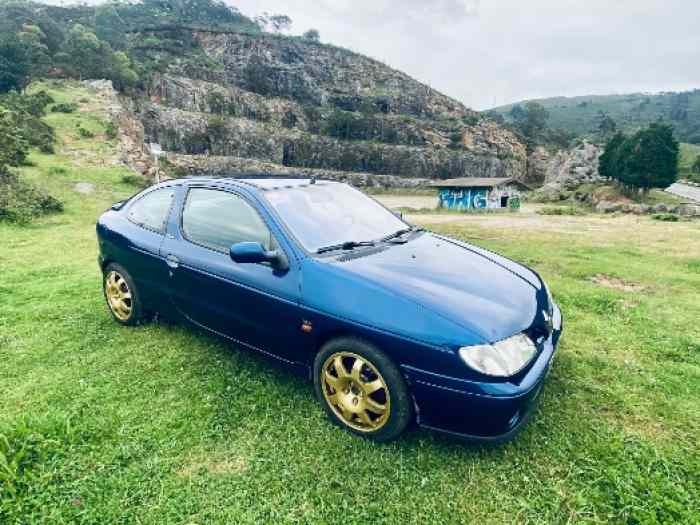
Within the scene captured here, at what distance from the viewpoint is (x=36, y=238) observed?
31.4 ft

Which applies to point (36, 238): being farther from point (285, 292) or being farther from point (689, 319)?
point (689, 319)

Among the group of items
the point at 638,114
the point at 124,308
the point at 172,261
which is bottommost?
the point at 124,308

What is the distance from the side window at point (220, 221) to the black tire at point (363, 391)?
951 mm

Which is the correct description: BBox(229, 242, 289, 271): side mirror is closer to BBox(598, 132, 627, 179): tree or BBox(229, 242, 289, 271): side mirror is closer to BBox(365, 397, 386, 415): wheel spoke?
BBox(365, 397, 386, 415): wheel spoke

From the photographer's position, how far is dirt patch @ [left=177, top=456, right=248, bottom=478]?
8.25 feet

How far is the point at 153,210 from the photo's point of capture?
13.5 ft

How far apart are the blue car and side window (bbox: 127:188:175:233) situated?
2 centimetres

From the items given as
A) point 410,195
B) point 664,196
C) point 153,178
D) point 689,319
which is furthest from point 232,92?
point 689,319

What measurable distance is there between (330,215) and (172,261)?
144cm

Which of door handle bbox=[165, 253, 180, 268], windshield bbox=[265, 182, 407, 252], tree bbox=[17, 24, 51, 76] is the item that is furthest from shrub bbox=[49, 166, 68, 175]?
tree bbox=[17, 24, 51, 76]

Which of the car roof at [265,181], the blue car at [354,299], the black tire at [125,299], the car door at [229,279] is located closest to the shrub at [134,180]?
the black tire at [125,299]

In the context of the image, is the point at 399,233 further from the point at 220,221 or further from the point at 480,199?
the point at 480,199

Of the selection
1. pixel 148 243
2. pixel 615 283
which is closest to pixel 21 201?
pixel 148 243

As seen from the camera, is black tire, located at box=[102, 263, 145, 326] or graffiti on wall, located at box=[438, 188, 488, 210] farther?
graffiti on wall, located at box=[438, 188, 488, 210]
